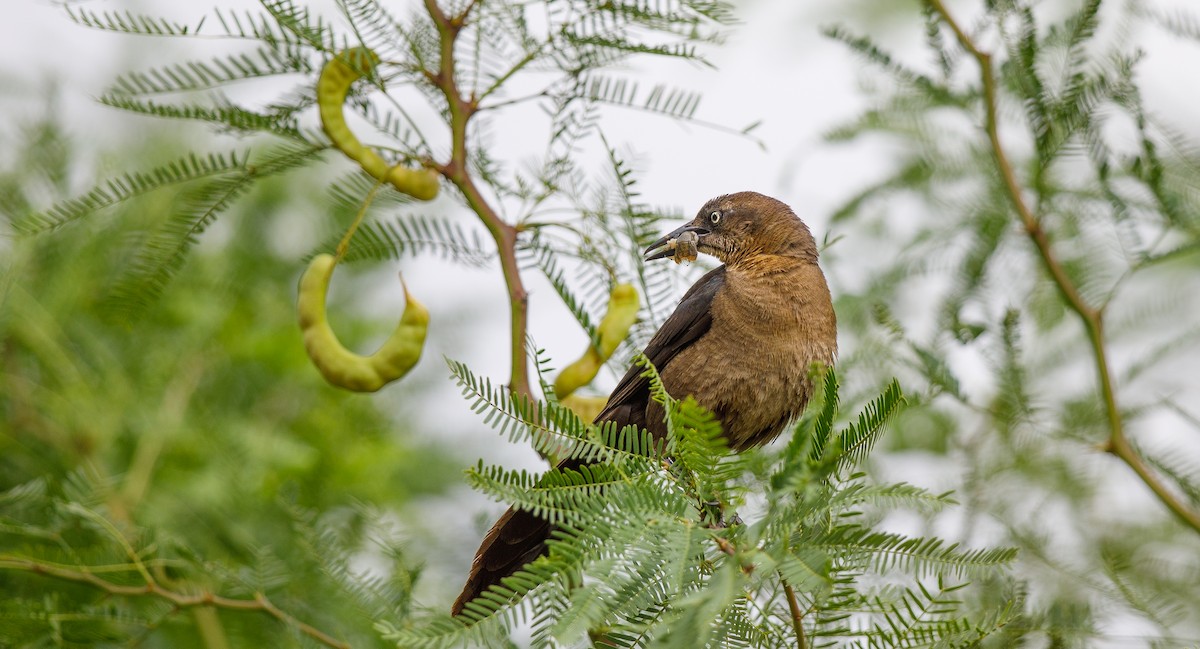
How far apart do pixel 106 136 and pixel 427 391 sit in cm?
183

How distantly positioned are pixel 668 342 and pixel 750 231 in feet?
1.51

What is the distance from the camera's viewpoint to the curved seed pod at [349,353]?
2922 mm

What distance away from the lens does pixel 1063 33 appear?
390 cm

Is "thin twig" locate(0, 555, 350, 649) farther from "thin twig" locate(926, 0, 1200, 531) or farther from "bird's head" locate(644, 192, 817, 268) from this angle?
"thin twig" locate(926, 0, 1200, 531)

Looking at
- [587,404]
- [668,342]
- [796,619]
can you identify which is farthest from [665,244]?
[796,619]

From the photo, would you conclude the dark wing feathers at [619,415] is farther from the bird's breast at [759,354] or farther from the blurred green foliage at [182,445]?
the blurred green foliage at [182,445]

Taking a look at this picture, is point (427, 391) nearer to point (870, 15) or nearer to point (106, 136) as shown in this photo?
point (106, 136)

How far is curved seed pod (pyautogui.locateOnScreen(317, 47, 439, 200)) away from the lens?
9.87 ft

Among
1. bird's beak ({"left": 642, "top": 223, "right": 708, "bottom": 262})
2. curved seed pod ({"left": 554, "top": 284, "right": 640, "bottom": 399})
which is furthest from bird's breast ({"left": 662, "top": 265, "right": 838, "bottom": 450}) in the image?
curved seed pod ({"left": 554, "top": 284, "right": 640, "bottom": 399})

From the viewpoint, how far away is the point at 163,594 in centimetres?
313

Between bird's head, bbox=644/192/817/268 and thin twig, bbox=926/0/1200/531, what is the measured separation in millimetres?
628

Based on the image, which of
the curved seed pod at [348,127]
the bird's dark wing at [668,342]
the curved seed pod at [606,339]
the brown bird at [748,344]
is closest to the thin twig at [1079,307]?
the brown bird at [748,344]

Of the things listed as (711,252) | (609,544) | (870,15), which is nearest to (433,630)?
(609,544)

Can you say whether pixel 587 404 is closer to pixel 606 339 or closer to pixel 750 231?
pixel 606 339
